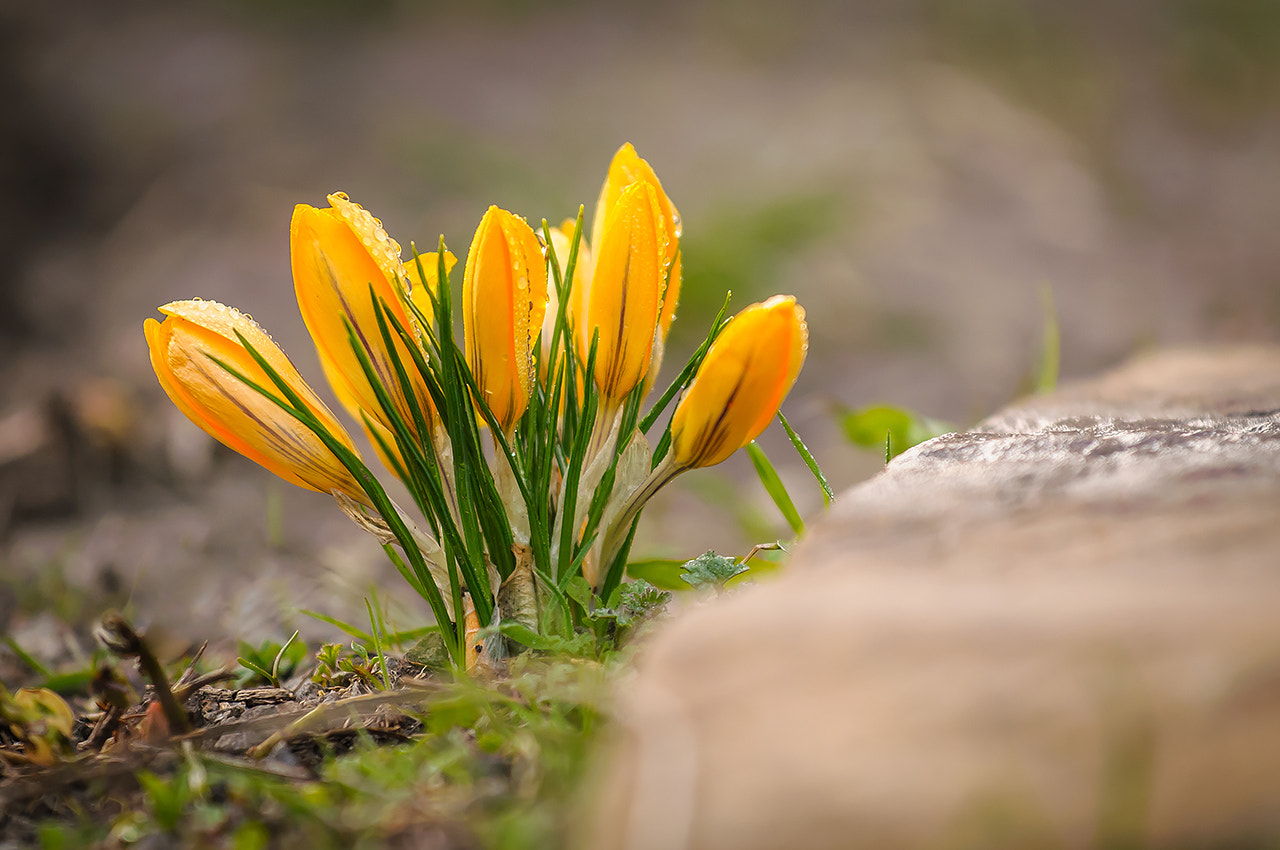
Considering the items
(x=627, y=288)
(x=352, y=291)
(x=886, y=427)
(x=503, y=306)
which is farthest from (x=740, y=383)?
(x=886, y=427)

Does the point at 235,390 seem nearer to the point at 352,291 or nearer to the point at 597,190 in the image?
the point at 352,291

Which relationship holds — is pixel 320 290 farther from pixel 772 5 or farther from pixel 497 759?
pixel 772 5

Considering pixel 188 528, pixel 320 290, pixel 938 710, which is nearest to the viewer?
pixel 938 710

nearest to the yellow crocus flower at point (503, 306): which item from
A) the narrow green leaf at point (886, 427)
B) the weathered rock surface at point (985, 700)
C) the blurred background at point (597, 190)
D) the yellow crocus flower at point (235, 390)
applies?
the yellow crocus flower at point (235, 390)

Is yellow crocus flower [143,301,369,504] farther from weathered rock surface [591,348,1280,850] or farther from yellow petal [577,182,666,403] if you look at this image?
weathered rock surface [591,348,1280,850]

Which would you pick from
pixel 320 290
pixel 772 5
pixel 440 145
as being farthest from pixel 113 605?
pixel 772 5

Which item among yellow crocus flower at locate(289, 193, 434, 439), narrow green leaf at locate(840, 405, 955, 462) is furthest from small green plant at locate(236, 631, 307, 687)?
narrow green leaf at locate(840, 405, 955, 462)
